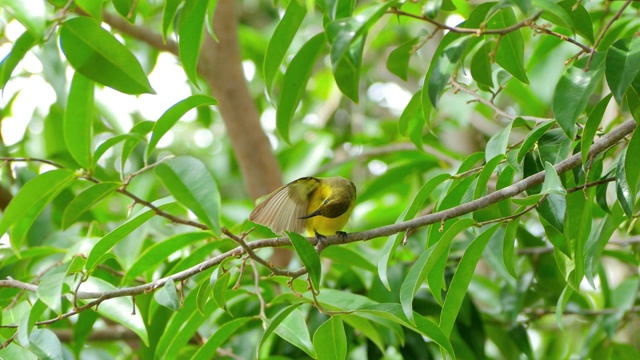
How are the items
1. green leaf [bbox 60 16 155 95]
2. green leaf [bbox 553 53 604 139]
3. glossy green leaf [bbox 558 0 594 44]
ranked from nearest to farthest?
1. green leaf [bbox 553 53 604 139]
2. glossy green leaf [bbox 558 0 594 44]
3. green leaf [bbox 60 16 155 95]

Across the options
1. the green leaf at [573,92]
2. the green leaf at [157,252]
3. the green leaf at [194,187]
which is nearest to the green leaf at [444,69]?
the green leaf at [573,92]

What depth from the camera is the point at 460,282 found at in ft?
4.86

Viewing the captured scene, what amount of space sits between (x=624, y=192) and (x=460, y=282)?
342mm

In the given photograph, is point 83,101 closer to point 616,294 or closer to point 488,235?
point 488,235

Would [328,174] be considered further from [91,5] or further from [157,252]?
[91,5]

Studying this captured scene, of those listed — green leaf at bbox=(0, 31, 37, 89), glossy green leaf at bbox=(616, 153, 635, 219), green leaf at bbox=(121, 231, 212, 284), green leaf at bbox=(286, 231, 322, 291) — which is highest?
green leaf at bbox=(0, 31, 37, 89)

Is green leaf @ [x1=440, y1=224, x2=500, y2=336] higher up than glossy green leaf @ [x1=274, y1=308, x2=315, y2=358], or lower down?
higher up

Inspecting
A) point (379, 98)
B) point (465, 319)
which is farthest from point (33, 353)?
point (379, 98)

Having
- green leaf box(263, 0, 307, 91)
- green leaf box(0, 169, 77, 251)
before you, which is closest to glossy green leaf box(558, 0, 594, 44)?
green leaf box(263, 0, 307, 91)

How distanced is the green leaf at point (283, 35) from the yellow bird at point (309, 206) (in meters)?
0.35

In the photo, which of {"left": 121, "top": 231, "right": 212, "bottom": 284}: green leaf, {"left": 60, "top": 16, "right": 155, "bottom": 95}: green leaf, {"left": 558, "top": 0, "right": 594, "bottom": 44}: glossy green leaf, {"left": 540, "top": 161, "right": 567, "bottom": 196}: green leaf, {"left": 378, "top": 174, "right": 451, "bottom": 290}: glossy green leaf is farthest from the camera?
{"left": 121, "top": 231, "right": 212, "bottom": 284}: green leaf

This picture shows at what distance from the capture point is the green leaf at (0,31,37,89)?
4.89ft

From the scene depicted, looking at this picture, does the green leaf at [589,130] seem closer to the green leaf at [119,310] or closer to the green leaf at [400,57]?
the green leaf at [400,57]

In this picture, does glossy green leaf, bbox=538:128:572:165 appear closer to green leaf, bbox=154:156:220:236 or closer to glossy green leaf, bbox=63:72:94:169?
green leaf, bbox=154:156:220:236
